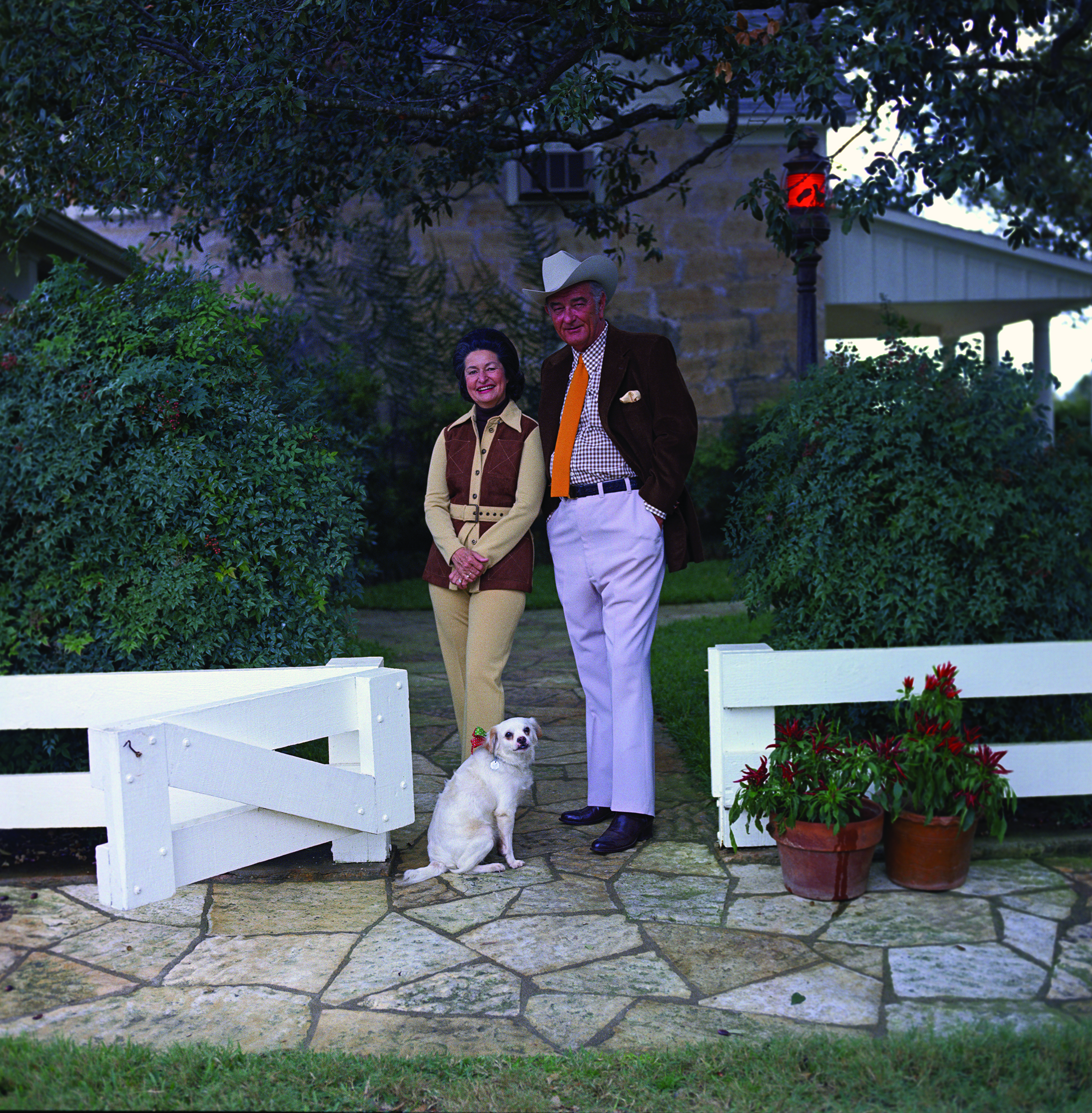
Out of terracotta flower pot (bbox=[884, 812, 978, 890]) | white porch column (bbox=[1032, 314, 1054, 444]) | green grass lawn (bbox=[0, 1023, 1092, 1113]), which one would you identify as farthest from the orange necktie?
white porch column (bbox=[1032, 314, 1054, 444])

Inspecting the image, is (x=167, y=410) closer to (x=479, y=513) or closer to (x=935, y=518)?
(x=479, y=513)

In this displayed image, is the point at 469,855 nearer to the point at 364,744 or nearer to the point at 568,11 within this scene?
the point at 364,744

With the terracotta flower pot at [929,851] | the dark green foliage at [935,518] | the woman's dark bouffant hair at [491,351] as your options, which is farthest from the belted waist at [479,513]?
the terracotta flower pot at [929,851]

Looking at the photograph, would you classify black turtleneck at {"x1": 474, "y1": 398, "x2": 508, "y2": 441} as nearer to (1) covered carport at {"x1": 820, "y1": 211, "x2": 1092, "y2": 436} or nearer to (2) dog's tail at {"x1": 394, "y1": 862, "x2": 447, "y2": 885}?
(2) dog's tail at {"x1": 394, "y1": 862, "x2": 447, "y2": 885}

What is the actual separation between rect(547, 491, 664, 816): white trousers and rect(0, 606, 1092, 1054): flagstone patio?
0.31 m

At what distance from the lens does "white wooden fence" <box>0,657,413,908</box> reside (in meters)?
3.39

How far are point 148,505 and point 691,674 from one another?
3.92 metres

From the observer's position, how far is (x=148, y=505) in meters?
4.71

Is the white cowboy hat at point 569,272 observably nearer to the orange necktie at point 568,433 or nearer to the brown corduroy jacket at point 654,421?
the brown corduroy jacket at point 654,421

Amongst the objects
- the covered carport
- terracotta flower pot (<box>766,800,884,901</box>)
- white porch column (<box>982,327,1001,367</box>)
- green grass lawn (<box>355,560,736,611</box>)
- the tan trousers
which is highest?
the covered carport

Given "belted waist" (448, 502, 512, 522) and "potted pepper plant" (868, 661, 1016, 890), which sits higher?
"belted waist" (448, 502, 512, 522)

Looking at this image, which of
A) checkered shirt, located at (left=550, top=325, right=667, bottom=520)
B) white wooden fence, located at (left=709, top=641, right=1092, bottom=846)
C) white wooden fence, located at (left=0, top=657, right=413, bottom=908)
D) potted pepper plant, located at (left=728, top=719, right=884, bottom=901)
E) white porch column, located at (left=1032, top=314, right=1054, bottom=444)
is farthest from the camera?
white porch column, located at (left=1032, top=314, right=1054, bottom=444)

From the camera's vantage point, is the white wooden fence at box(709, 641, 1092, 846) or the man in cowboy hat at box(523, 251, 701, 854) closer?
the white wooden fence at box(709, 641, 1092, 846)

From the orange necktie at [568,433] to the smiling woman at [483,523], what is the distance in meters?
0.09
